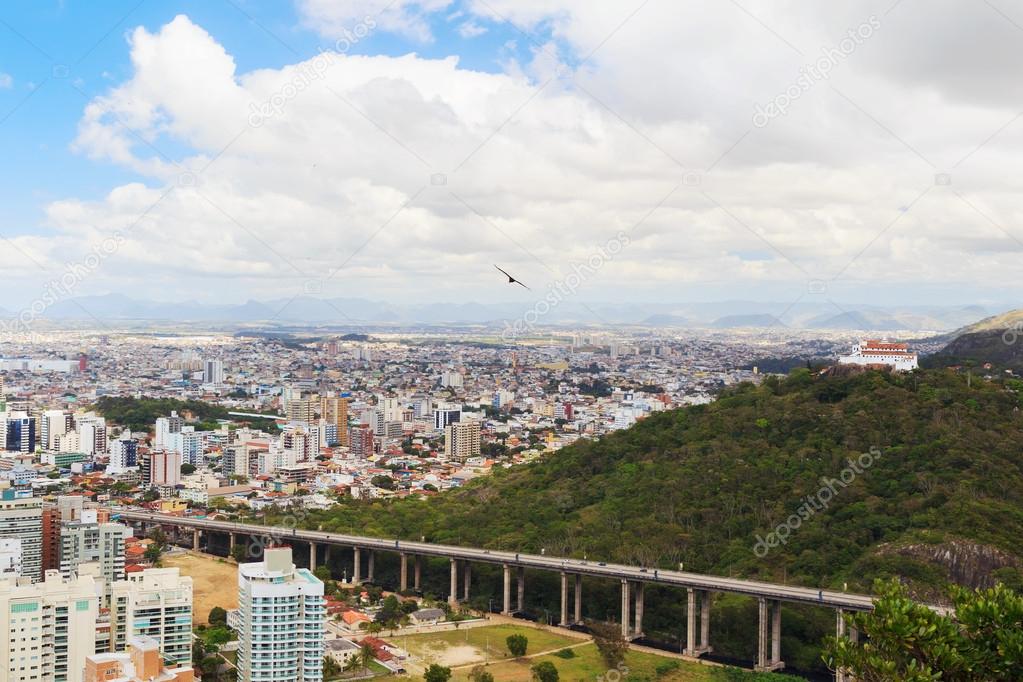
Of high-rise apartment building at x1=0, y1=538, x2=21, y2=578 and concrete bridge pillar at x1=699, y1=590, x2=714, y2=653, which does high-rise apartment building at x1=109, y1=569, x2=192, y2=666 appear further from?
concrete bridge pillar at x1=699, y1=590, x2=714, y2=653

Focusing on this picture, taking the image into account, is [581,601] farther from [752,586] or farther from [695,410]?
[695,410]

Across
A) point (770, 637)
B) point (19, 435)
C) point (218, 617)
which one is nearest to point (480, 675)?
point (770, 637)

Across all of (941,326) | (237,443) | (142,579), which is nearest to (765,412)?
(142,579)

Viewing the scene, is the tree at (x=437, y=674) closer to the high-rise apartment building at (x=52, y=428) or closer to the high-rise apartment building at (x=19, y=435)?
the high-rise apartment building at (x=52, y=428)

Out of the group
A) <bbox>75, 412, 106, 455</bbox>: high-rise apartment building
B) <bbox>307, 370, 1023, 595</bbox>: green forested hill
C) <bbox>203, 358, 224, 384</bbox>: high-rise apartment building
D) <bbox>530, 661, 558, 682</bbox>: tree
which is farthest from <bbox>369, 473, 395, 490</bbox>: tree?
<bbox>203, 358, 224, 384</bbox>: high-rise apartment building

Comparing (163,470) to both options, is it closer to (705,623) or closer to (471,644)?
(471,644)

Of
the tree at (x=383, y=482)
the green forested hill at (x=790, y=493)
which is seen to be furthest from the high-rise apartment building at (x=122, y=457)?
the green forested hill at (x=790, y=493)
